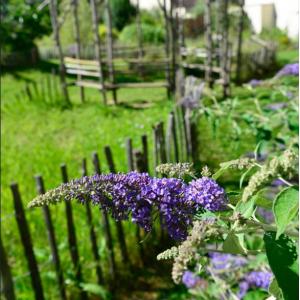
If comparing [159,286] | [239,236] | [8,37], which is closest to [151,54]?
[8,37]

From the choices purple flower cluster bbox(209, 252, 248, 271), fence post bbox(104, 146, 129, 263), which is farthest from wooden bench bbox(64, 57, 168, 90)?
purple flower cluster bbox(209, 252, 248, 271)

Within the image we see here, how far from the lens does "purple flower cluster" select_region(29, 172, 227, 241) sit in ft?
2.19

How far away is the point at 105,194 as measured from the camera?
704mm

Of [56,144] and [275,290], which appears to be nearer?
[275,290]

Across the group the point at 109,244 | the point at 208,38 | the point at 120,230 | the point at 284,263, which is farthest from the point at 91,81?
the point at 284,263

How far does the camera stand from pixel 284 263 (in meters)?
0.63

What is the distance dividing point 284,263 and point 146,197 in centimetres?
18

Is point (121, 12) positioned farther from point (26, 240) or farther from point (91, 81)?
point (26, 240)

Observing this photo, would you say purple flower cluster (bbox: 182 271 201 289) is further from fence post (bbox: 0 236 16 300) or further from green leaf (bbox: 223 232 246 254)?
green leaf (bbox: 223 232 246 254)

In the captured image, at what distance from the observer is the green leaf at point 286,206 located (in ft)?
2.04

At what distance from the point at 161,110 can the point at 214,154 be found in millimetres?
2573

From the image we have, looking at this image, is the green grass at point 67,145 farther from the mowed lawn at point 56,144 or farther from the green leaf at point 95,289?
the green leaf at point 95,289

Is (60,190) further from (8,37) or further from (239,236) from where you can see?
(8,37)

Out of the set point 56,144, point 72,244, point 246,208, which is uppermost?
point 246,208
